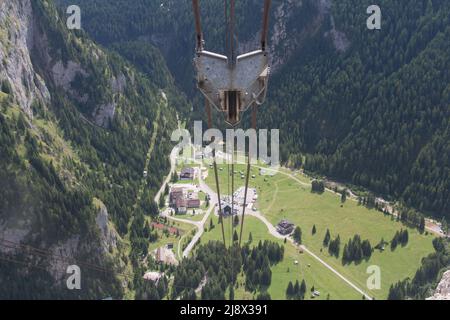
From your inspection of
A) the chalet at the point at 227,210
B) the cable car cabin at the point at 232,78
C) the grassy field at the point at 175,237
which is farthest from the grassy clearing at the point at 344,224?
the cable car cabin at the point at 232,78

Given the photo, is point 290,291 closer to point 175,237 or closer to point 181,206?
point 175,237

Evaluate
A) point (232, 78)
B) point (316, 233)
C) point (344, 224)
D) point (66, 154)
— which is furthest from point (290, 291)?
point (232, 78)

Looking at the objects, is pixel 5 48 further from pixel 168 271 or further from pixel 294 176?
pixel 294 176

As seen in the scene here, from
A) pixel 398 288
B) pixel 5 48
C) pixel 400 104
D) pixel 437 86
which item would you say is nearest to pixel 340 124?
pixel 400 104

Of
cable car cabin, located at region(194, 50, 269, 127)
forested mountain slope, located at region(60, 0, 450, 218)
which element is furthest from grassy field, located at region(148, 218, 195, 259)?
cable car cabin, located at region(194, 50, 269, 127)

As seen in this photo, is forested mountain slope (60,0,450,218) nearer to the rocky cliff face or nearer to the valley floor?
the valley floor
